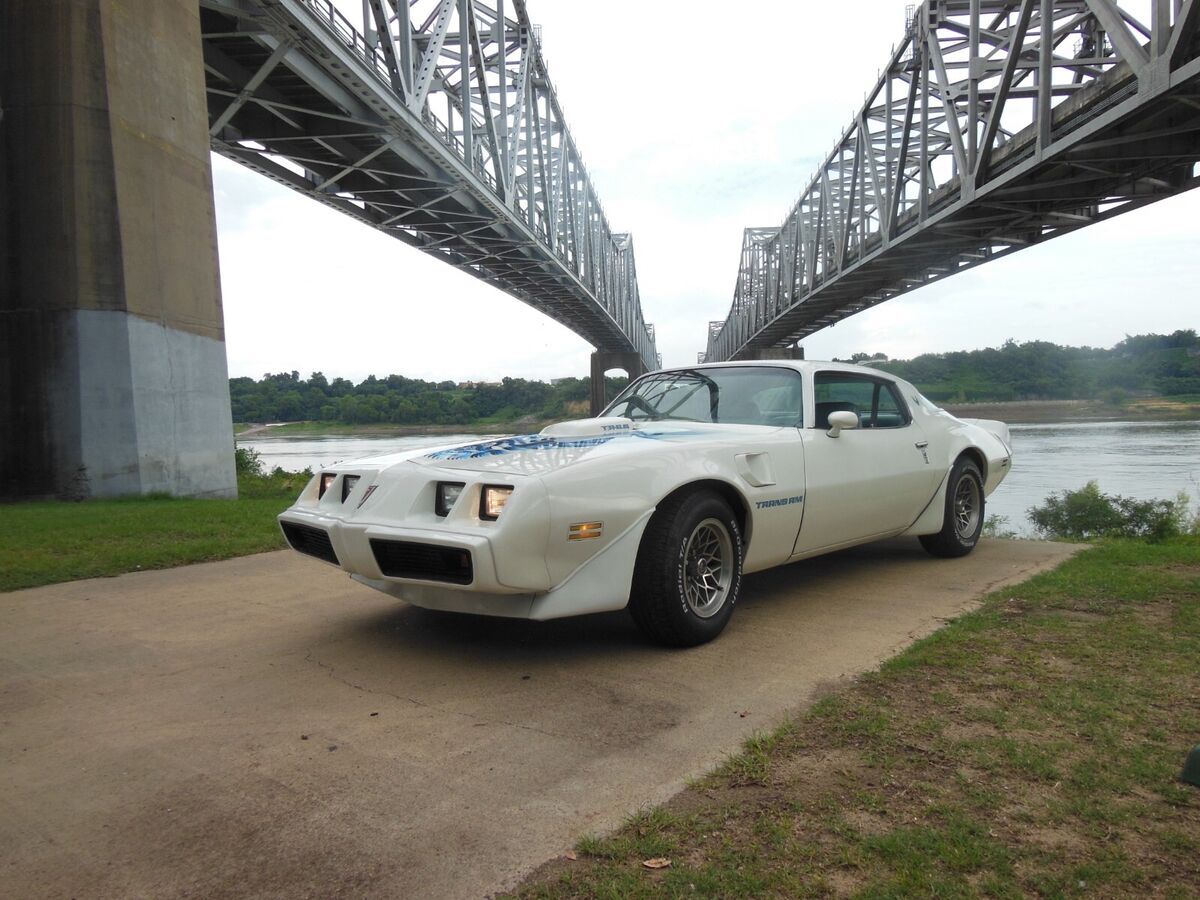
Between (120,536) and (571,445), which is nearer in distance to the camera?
(571,445)

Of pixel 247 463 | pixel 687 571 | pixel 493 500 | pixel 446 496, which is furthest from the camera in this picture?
pixel 247 463

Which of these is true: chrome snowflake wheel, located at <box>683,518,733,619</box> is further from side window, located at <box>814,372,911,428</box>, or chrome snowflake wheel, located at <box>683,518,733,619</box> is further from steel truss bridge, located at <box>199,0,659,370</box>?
steel truss bridge, located at <box>199,0,659,370</box>

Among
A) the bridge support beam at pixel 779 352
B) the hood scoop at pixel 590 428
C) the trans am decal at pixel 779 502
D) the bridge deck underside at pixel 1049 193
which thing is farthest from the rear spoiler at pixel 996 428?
the bridge support beam at pixel 779 352

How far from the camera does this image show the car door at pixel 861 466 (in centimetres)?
388

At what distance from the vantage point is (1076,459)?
22.1 m

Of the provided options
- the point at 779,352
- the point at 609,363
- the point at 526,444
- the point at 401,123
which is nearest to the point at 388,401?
the point at 401,123

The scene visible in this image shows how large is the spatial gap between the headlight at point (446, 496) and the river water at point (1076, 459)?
5.01 m

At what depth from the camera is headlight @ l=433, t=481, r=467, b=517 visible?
2.91 m

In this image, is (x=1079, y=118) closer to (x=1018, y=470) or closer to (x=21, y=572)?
(x=1018, y=470)

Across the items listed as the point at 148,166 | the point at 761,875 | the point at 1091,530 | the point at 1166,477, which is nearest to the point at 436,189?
the point at 148,166

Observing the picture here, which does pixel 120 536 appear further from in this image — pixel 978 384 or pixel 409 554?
pixel 978 384

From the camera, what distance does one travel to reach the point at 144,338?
8852 millimetres

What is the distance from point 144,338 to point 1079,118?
13.8m

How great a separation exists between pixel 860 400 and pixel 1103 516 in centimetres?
937
